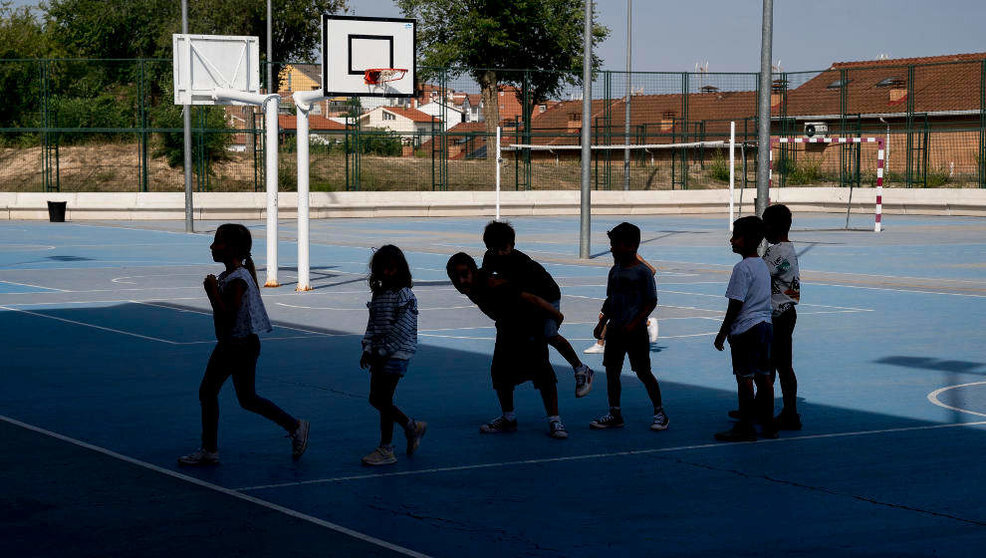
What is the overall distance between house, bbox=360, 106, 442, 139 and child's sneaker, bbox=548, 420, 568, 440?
3771 cm

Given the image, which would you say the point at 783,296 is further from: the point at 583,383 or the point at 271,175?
the point at 271,175

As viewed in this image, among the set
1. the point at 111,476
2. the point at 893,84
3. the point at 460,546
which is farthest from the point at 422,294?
the point at 893,84

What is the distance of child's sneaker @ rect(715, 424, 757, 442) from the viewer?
8672 millimetres

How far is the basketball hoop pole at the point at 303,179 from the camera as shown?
19.6 meters

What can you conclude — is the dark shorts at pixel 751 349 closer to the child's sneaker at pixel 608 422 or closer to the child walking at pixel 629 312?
the child walking at pixel 629 312

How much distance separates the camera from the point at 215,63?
24500mm

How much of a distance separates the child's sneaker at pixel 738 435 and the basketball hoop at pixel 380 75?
41.6ft

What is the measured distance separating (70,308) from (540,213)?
102 ft

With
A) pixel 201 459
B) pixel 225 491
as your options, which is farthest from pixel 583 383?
pixel 225 491

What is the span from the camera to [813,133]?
42.8 meters

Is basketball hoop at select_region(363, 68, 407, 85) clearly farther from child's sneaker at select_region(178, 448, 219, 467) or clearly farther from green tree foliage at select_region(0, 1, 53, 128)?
green tree foliage at select_region(0, 1, 53, 128)

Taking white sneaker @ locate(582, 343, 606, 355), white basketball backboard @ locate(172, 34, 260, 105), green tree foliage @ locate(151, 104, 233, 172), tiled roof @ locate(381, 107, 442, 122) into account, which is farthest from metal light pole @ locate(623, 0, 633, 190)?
tiled roof @ locate(381, 107, 442, 122)

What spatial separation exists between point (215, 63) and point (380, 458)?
58.7 ft

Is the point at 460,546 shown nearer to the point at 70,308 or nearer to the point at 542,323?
the point at 542,323
